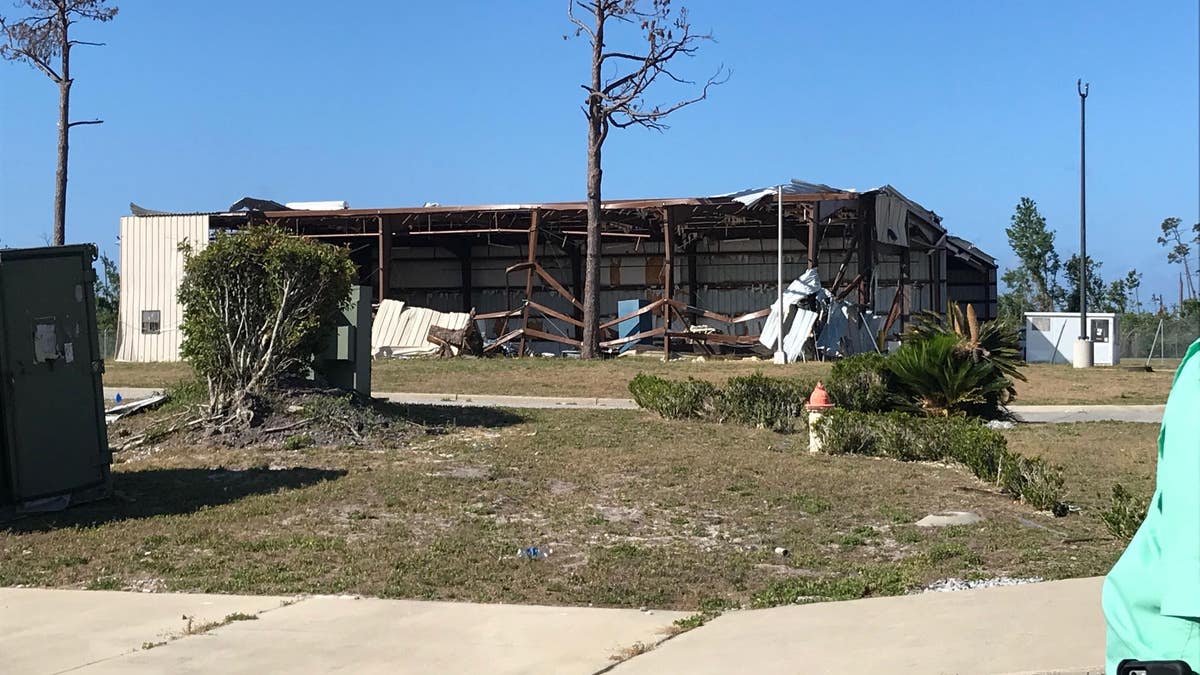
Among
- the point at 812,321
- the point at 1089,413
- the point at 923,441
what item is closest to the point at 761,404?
the point at 923,441

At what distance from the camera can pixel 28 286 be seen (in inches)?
431

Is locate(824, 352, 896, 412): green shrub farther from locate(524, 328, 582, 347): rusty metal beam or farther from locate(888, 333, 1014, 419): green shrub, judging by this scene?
locate(524, 328, 582, 347): rusty metal beam

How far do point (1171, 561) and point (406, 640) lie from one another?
16.5 feet

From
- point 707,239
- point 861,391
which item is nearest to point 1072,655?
point 861,391

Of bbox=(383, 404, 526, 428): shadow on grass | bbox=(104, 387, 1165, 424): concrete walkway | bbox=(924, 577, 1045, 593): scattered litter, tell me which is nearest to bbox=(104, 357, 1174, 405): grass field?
bbox=(104, 387, 1165, 424): concrete walkway

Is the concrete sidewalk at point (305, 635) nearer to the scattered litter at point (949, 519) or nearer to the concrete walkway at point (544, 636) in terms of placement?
the concrete walkway at point (544, 636)

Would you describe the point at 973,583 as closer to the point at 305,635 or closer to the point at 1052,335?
the point at 305,635

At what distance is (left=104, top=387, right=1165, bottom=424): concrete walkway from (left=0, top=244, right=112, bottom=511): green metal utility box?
10.9 metres

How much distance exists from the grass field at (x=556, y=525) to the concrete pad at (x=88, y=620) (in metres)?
0.35

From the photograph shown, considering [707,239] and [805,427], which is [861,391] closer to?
[805,427]

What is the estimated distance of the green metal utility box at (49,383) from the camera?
1073 centimetres

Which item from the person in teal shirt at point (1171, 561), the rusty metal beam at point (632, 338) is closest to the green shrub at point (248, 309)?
the person in teal shirt at point (1171, 561)

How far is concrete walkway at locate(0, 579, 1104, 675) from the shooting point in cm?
628

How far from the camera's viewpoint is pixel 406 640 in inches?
276
